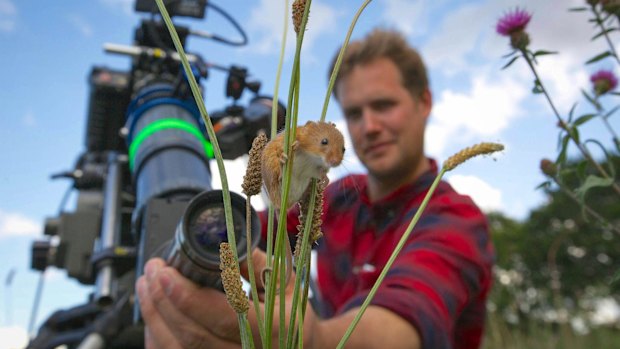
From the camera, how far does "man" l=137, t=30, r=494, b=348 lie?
3.33 feet

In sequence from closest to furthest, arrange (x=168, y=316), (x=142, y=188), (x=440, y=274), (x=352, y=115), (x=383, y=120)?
1. (x=168, y=316)
2. (x=142, y=188)
3. (x=440, y=274)
4. (x=383, y=120)
5. (x=352, y=115)

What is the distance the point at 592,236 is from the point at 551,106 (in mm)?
24876

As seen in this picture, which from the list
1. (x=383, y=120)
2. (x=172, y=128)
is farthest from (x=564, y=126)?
(x=383, y=120)

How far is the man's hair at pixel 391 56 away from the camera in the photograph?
2.61 meters

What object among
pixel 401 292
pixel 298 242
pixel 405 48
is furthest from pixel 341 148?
pixel 405 48

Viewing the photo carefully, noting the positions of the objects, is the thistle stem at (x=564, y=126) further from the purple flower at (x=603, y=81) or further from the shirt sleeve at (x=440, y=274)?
the shirt sleeve at (x=440, y=274)

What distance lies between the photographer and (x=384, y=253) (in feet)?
6.55

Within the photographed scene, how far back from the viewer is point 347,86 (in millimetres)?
2627

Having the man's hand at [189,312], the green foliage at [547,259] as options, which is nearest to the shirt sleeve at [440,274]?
the man's hand at [189,312]

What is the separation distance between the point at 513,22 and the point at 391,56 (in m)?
1.54

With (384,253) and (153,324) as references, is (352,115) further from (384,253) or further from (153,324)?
(153,324)

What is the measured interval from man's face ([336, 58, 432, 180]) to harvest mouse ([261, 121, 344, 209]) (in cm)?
180

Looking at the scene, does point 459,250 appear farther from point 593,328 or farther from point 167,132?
point 593,328

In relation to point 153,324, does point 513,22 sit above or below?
above
